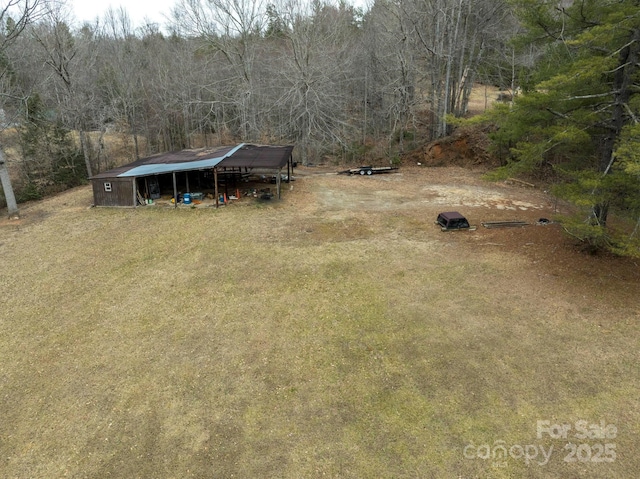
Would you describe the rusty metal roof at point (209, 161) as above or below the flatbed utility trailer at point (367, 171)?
above

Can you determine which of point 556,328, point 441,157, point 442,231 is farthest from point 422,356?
point 441,157

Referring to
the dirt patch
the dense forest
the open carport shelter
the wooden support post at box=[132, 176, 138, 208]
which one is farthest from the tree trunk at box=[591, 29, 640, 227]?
the wooden support post at box=[132, 176, 138, 208]

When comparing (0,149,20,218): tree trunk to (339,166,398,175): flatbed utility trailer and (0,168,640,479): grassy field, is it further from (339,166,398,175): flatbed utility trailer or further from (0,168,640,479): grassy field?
(339,166,398,175): flatbed utility trailer

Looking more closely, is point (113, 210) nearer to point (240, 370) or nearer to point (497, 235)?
point (240, 370)

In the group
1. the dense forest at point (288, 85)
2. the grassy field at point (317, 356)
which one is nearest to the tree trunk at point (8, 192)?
the dense forest at point (288, 85)

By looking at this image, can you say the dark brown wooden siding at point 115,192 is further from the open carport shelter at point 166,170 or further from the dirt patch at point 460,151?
the dirt patch at point 460,151
